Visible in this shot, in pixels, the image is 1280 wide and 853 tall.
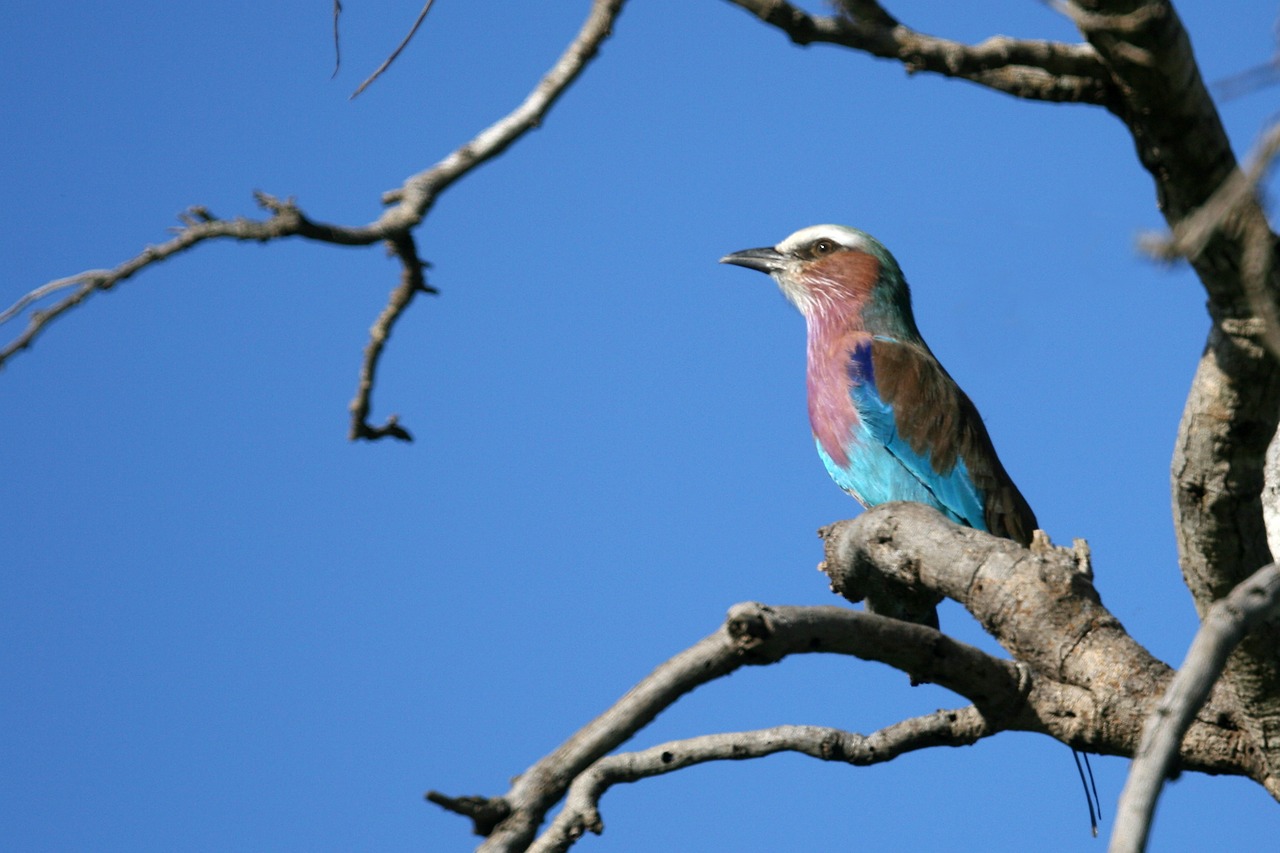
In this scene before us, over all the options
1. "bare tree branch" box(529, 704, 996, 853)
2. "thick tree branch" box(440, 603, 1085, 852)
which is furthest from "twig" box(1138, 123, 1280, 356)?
"bare tree branch" box(529, 704, 996, 853)

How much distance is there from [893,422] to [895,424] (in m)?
0.01

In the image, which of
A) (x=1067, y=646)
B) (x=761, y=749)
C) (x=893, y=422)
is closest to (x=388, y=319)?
(x=761, y=749)

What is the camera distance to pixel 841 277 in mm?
7594

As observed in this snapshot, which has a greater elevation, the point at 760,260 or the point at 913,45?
the point at 760,260

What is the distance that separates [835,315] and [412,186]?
5341mm

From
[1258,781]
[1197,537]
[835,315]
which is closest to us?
[1197,537]

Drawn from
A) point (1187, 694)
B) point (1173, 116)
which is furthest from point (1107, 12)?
point (1187, 694)

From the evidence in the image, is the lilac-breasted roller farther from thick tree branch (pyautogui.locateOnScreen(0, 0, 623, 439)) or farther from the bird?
thick tree branch (pyautogui.locateOnScreen(0, 0, 623, 439))

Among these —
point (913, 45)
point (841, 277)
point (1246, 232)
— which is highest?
point (841, 277)

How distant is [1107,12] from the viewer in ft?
8.09

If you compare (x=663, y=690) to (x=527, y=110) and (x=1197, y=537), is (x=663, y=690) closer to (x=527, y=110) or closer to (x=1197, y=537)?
(x=527, y=110)

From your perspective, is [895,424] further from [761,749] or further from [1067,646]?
[761,749]

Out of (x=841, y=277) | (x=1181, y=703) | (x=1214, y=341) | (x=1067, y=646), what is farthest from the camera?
(x=841, y=277)

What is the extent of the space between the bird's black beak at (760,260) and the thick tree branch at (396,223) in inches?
214
